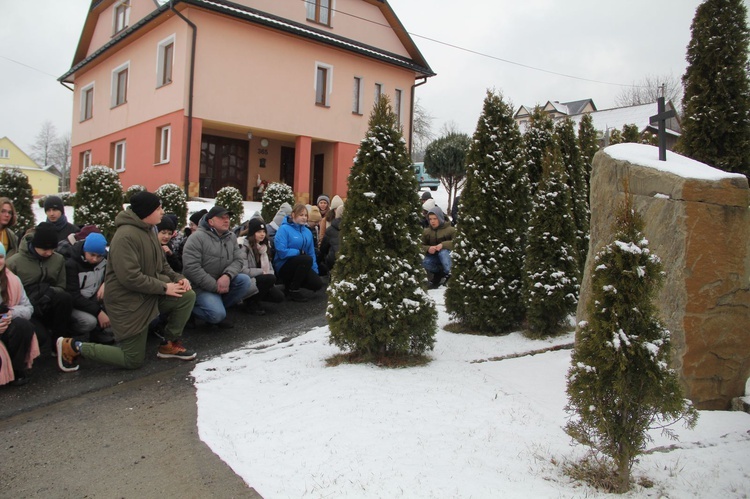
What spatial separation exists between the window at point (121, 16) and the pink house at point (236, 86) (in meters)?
0.05

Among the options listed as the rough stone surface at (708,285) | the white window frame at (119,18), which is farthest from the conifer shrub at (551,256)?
the white window frame at (119,18)

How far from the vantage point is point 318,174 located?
23.9m

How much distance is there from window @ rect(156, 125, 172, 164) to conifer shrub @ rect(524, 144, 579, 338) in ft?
52.3

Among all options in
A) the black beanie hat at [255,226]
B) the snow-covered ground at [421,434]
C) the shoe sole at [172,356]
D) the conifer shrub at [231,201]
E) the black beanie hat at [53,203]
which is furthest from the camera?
the conifer shrub at [231,201]

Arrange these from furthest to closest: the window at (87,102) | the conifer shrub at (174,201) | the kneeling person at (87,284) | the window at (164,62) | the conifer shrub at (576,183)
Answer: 1. the window at (87,102)
2. the window at (164,62)
3. the conifer shrub at (174,201)
4. the conifer shrub at (576,183)
5. the kneeling person at (87,284)

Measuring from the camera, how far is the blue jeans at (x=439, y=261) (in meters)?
9.34

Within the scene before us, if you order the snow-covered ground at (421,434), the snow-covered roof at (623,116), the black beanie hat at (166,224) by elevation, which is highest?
the snow-covered roof at (623,116)

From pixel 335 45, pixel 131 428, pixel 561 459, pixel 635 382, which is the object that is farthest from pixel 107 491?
pixel 335 45

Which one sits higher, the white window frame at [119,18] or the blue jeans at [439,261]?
the white window frame at [119,18]

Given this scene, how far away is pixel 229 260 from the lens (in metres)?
6.99

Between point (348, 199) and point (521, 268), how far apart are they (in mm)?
2445

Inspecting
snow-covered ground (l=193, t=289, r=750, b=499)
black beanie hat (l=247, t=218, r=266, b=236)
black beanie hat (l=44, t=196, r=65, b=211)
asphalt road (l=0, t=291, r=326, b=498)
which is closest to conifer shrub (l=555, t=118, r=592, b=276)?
snow-covered ground (l=193, t=289, r=750, b=499)

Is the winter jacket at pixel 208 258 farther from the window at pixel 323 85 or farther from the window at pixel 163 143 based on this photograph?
the window at pixel 323 85

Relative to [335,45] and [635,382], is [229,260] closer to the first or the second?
[635,382]
